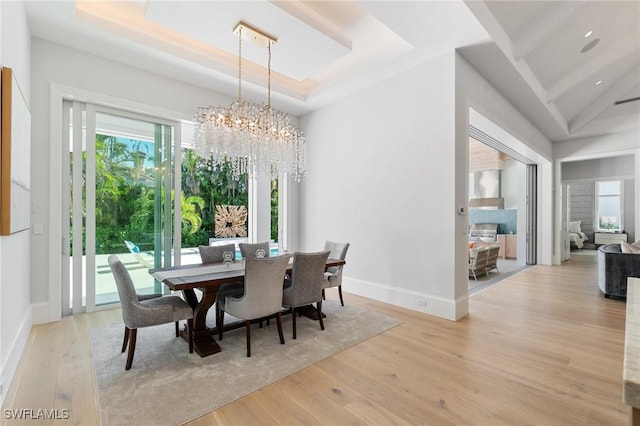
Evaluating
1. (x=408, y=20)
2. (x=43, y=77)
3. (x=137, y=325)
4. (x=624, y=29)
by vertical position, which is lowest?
(x=137, y=325)

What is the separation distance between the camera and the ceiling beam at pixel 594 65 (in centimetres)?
458

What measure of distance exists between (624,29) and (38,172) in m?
8.04

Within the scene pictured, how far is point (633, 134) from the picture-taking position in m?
6.68

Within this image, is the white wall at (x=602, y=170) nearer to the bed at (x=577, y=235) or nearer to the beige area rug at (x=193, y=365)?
the bed at (x=577, y=235)

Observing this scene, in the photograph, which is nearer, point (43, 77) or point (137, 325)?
point (137, 325)

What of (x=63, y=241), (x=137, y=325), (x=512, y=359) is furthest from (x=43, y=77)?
(x=512, y=359)

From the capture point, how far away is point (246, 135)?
3.38 m

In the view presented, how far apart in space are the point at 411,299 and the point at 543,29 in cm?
368

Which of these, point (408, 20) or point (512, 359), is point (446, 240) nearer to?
point (512, 359)

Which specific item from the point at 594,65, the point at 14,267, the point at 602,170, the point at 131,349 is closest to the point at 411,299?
the point at 131,349

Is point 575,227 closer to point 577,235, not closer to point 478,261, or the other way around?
point 577,235

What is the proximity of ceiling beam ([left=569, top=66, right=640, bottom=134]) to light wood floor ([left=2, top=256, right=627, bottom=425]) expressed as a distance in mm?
5310

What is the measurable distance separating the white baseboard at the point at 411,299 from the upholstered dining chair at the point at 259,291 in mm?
1972

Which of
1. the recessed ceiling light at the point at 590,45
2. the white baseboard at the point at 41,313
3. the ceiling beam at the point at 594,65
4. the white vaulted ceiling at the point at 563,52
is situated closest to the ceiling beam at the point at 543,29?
the white vaulted ceiling at the point at 563,52
